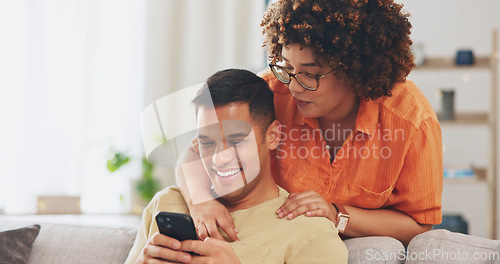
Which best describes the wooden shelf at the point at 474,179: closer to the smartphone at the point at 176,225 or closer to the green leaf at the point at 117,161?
the green leaf at the point at 117,161

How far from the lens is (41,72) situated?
375cm

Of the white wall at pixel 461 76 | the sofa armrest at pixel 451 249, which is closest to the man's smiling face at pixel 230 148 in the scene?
the sofa armrest at pixel 451 249

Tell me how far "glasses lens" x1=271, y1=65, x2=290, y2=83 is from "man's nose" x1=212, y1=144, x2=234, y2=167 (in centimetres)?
28

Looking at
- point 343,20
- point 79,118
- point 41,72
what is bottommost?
point 79,118

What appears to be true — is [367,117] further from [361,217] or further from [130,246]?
[130,246]

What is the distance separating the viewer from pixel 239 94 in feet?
4.66

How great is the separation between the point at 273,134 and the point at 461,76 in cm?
267

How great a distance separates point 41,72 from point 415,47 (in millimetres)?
2577

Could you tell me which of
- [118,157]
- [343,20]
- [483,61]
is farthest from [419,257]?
[118,157]

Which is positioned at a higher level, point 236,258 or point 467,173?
point 236,258

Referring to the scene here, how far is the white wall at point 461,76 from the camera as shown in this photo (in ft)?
12.3

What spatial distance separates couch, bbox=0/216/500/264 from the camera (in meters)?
1.29

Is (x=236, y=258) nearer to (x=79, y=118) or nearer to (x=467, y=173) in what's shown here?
(x=467, y=173)

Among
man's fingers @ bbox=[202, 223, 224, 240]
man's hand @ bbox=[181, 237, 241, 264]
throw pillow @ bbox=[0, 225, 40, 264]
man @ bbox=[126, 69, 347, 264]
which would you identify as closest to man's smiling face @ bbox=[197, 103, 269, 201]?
man @ bbox=[126, 69, 347, 264]
